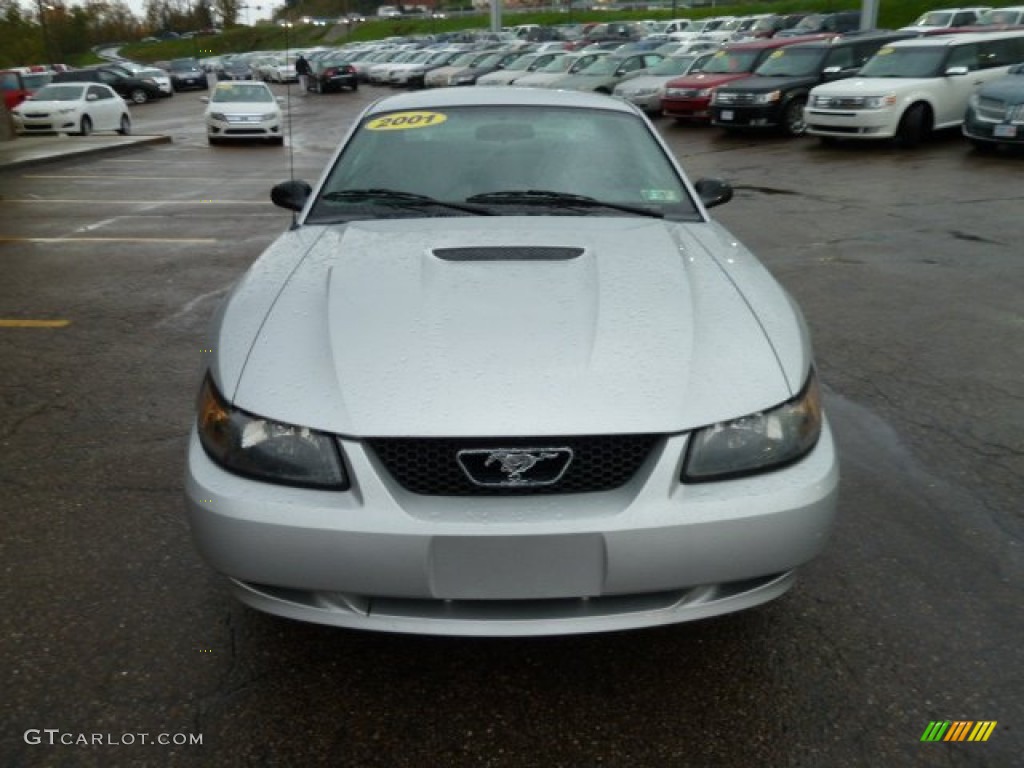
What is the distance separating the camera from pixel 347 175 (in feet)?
13.0

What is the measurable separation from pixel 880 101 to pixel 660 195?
40.6 ft

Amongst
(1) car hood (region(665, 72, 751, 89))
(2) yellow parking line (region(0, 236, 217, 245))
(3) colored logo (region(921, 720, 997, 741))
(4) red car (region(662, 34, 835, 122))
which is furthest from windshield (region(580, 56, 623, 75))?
(3) colored logo (region(921, 720, 997, 741))

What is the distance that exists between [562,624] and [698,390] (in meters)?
0.68

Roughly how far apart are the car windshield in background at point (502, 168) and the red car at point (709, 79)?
16311mm

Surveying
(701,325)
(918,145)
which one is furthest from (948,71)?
(701,325)

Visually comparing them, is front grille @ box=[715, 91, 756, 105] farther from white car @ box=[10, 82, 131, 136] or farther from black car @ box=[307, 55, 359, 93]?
black car @ box=[307, 55, 359, 93]

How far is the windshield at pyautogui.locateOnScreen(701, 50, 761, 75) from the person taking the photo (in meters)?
20.3

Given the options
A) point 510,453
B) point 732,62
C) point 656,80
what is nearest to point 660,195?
point 510,453

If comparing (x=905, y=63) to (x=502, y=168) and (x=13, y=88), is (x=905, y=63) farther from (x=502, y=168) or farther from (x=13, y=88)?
(x=13, y=88)

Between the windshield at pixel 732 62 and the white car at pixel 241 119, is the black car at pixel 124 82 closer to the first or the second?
the white car at pixel 241 119

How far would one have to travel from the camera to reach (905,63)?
15.4 m

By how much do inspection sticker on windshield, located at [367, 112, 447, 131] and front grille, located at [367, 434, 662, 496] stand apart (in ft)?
7.36

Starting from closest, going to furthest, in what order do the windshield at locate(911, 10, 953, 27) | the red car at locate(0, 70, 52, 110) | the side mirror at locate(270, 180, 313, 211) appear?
the side mirror at locate(270, 180, 313, 211) → the red car at locate(0, 70, 52, 110) → the windshield at locate(911, 10, 953, 27)

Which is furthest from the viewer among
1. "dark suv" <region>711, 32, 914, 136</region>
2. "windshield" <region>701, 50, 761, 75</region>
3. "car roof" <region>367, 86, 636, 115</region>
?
"windshield" <region>701, 50, 761, 75</region>
